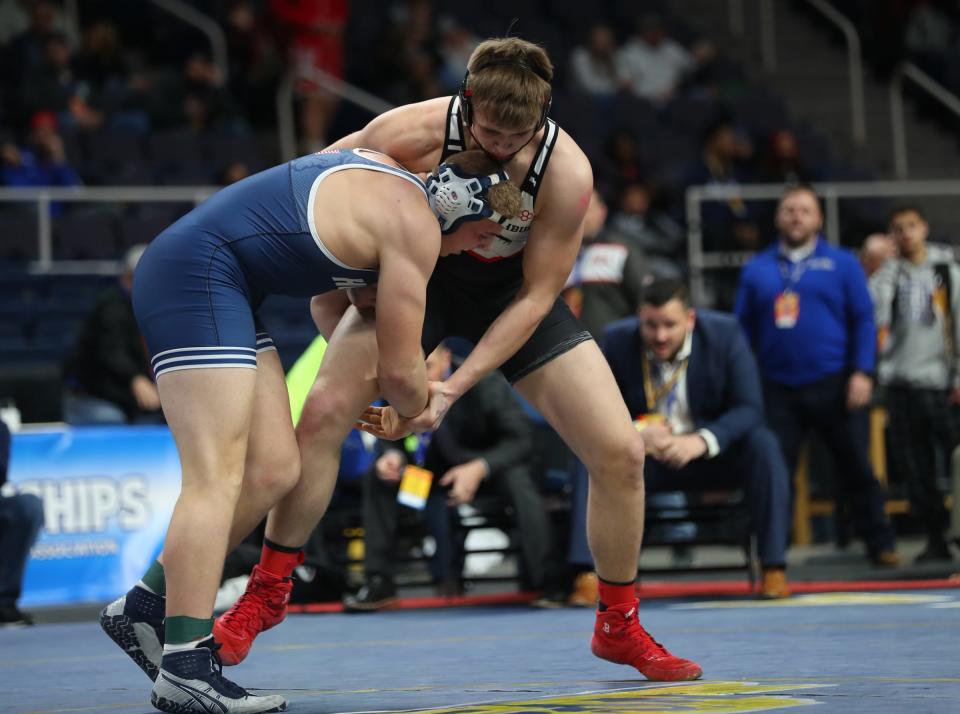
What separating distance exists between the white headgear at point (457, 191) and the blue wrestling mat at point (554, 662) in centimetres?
107

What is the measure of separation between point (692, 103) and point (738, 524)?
7342 mm

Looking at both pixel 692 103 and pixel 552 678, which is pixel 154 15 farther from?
pixel 552 678

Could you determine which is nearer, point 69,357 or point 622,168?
point 69,357

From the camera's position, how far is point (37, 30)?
38.7ft

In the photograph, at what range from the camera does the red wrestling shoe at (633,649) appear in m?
3.96

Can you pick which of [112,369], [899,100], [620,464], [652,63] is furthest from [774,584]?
[899,100]

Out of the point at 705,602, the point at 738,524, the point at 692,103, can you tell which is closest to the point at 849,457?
the point at 738,524

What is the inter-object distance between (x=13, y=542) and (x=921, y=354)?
4182 mm

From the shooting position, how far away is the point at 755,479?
20.7 feet

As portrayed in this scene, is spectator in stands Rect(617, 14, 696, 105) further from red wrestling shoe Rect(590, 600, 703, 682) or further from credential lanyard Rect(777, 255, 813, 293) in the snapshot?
red wrestling shoe Rect(590, 600, 703, 682)

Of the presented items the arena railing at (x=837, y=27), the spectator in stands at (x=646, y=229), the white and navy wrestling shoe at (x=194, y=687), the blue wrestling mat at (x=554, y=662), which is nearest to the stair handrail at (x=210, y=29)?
the spectator in stands at (x=646, y=229)

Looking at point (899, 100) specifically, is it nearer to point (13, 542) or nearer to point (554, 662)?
point (13, 542)

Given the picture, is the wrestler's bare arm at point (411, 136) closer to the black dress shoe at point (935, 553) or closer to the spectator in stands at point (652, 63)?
the black dress shoe at point (935, 553)

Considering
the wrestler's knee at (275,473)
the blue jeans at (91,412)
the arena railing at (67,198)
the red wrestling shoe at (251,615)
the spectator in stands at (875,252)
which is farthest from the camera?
the arena railing at (67,198)
